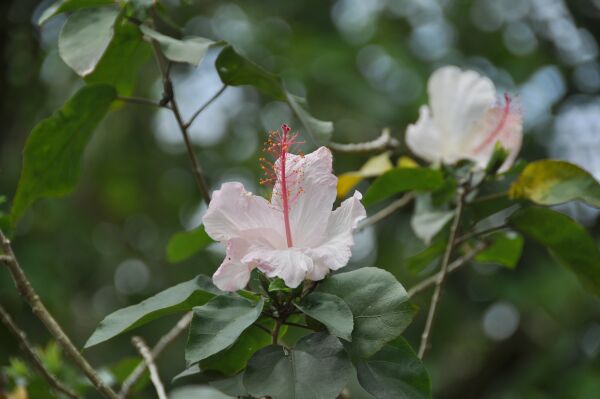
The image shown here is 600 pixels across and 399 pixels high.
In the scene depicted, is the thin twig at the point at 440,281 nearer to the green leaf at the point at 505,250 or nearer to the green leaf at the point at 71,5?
the green leaf at the point at 505,250

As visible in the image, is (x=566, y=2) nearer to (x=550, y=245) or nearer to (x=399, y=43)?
(x=399, y=43)

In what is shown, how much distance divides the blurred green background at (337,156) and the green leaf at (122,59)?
1.70 meters

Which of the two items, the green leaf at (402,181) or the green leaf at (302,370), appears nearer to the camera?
the green leaf at (302,370)

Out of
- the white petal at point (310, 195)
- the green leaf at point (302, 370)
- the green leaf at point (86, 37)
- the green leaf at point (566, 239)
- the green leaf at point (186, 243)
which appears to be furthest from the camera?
the green leaf at point (186, 243)

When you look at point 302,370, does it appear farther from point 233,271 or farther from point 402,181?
point 402,181

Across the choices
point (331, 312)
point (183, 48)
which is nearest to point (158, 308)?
point (331, 312)

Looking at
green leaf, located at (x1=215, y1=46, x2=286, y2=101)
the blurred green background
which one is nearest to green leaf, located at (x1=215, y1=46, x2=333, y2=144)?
green leaf, located at (x1=215, y1=46, x2=286, y2=101)

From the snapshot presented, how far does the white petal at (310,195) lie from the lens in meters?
0.92

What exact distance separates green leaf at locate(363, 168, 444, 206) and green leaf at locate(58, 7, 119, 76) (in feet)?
1.44

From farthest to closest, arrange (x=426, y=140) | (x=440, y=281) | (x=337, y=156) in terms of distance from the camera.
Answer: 1. (x=337, y=156)
2. (x=426, y=140)
3. (x=440, y=281)

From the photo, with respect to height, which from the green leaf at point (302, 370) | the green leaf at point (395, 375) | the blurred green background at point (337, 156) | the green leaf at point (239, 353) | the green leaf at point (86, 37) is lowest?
the blurred green background at point (337, 156)

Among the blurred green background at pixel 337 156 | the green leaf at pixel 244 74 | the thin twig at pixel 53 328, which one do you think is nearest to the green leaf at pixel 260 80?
the green leaf at pixel 244 74

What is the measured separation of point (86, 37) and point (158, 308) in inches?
16.7

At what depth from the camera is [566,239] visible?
46.8 inches
